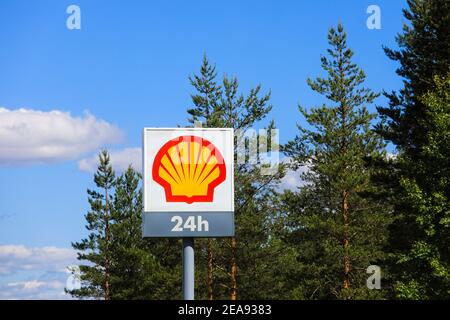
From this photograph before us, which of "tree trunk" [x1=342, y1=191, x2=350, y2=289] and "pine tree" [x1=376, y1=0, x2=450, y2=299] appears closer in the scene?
"pine tree" [x1=376, y1=0, x2=450, y2=299]

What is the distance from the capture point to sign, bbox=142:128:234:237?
852 cm

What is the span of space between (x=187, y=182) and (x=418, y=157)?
1284 inches

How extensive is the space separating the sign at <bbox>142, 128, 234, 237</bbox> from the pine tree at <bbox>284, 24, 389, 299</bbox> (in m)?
40.4

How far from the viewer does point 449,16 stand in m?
39.8

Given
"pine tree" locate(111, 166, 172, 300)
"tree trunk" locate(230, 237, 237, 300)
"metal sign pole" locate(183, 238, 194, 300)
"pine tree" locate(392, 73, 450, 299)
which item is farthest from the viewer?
"pine tree" locate(111, 166, 172, 300)

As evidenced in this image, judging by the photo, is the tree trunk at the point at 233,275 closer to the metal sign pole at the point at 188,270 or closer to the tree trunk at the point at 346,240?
the tree trunk at the point at 346,240

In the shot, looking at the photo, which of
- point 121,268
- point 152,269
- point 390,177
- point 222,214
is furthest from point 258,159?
point 222,214

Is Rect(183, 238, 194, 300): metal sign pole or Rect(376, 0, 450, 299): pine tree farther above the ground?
Rect(376, 0, 450, 299): pine tree

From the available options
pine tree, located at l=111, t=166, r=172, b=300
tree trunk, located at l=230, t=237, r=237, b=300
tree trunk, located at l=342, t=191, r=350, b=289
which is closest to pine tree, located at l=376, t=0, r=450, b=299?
A: tree trunk, located at l=342, t=191, r=350, b=289

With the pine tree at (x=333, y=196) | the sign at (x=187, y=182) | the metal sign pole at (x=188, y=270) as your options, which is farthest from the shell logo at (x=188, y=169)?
the pine tree at (x=333, y=196)

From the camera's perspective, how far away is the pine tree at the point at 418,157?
112 feet

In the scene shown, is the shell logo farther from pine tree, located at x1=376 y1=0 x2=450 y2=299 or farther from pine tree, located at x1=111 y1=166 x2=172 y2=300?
pine tree, located at x1=111 y1=166 x2=172 y2=300

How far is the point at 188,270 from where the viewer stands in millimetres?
8828

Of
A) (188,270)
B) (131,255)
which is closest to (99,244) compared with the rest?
(131,255)
